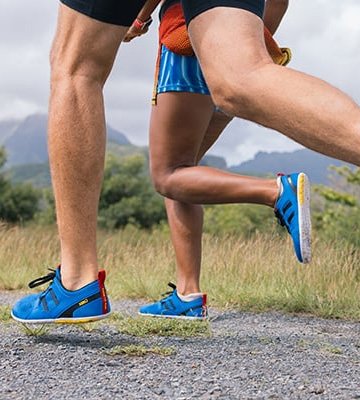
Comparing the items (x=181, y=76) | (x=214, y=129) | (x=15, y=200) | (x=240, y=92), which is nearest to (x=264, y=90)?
(x=240, y=92)

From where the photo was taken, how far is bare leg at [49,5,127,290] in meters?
2.39

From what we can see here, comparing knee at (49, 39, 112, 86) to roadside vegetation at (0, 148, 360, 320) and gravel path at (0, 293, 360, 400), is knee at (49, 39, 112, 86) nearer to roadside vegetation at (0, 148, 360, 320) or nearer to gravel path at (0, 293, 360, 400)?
gravel path at (0, 293, 360, 400)

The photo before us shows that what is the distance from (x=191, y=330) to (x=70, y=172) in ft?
2.48

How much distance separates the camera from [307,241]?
7.97 feet

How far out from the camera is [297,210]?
2.48m

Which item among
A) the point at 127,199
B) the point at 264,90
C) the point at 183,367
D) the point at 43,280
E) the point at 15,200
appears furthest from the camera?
the point at 127,199

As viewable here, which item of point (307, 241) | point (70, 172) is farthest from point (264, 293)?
point (70, 172)

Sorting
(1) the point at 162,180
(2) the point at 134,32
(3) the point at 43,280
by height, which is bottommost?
(3) the point at 43,280

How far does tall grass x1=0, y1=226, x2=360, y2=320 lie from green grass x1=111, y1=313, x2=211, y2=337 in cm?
105

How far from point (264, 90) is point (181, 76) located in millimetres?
1196

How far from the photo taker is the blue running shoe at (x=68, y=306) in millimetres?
2396

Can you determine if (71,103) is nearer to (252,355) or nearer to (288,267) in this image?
(252,355)

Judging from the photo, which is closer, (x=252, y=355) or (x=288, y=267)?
(x=252, y=355)

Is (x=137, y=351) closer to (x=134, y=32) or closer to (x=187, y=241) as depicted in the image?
(x=187, y=241)
